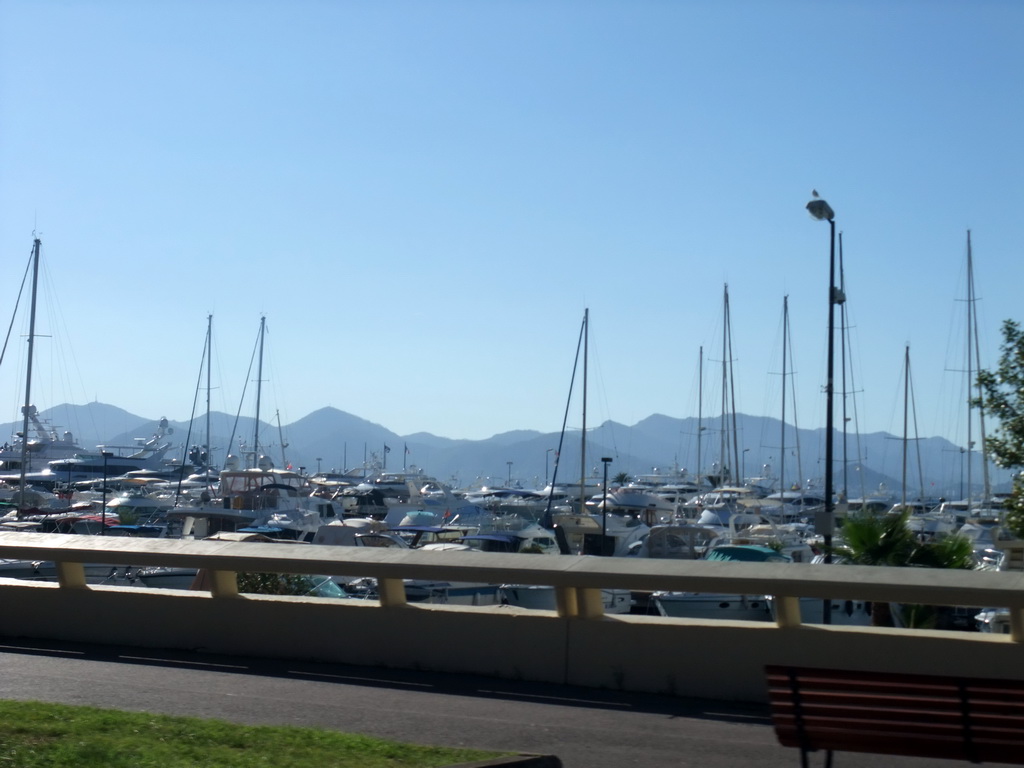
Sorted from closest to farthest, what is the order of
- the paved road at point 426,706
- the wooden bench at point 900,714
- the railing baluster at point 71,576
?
the wooden bench at point 900,714 < the paved road at point 426,706 < the railing baluster at point 71,576

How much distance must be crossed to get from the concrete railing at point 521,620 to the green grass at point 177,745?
2173mm

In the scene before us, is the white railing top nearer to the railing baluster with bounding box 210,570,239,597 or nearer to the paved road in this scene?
the railing baluster with bounding box 210,570,239,597

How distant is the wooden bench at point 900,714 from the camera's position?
17.1 ft

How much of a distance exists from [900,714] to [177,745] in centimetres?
387

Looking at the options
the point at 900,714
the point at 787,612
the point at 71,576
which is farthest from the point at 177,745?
the point at 71,576

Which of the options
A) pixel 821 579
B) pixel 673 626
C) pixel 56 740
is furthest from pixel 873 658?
pixel 56 740

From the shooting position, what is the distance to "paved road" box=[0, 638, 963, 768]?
268 inches

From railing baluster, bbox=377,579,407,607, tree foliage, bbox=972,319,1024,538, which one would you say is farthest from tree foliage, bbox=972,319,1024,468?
railing baluster, bbox=377,579,407,607

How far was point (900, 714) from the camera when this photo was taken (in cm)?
532

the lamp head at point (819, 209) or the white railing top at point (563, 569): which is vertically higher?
the lamp head at point (819, 209)

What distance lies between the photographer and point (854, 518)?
16359 mm

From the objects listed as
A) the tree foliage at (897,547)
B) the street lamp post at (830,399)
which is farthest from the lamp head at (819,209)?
the tree foliage at (897,547)

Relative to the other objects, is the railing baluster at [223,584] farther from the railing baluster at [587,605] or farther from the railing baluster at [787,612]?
the railing baluster at [787,612]

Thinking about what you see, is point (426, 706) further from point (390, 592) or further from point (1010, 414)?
point (1010, 414)
